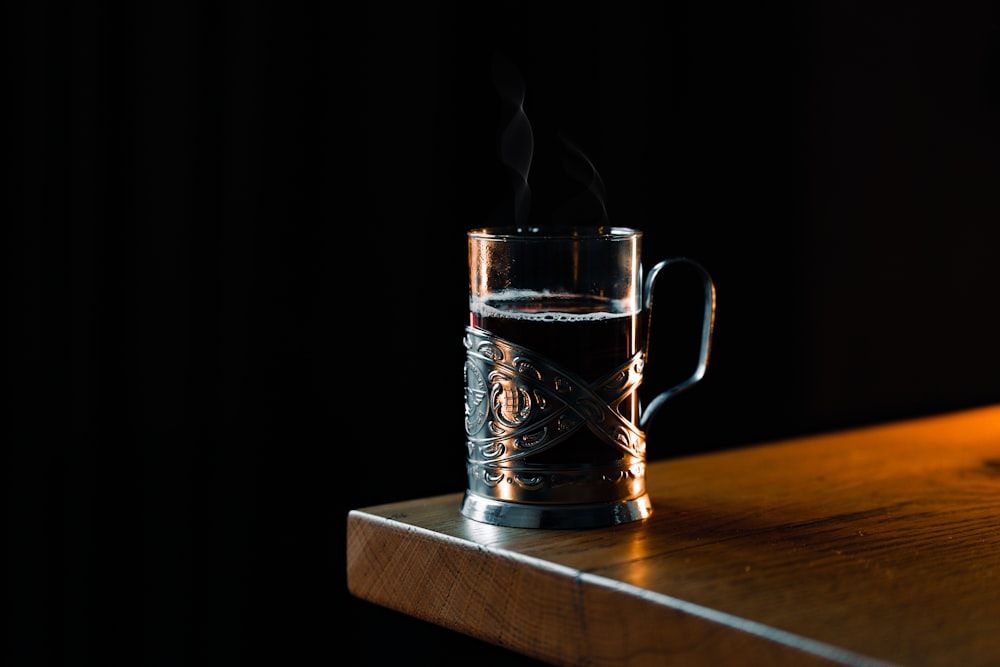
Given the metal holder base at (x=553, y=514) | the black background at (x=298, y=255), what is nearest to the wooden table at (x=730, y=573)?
the metal holder base at (x=553, y=514)

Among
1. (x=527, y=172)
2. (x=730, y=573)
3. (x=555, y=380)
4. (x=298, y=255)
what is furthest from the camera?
(x=298, y=255)

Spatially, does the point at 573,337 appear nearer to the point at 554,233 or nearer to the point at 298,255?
the point at 554,233

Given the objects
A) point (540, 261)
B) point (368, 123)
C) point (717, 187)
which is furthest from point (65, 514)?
point (717, 187)

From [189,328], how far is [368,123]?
39cm

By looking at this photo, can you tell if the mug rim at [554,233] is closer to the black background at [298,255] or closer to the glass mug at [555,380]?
the glass mug at [555,380]

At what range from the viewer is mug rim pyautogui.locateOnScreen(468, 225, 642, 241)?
0.95m

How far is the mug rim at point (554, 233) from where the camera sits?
95 centimetres

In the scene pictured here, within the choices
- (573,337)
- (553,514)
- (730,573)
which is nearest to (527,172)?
(573,337)

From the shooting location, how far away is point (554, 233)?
102 cm

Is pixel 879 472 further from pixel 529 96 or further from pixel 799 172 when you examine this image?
→ pixel 799 172

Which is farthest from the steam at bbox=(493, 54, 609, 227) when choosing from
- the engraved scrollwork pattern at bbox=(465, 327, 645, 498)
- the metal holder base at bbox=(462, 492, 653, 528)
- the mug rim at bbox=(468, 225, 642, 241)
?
the metal holder base at bbox=(462, 492, 653, 528)

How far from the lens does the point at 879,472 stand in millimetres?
1178

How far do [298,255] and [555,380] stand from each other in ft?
2.59

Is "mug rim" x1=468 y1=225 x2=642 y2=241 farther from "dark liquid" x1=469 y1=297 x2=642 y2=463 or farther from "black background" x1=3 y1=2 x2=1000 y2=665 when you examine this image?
"black background" x1=3 y1=2 x2=1000 y2=665
